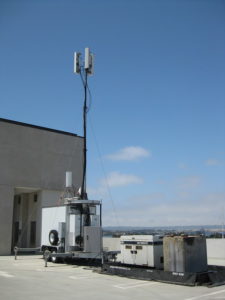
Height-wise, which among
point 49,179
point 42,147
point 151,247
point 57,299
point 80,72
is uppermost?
point 80,72

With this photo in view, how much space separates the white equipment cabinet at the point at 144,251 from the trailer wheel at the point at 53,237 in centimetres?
706

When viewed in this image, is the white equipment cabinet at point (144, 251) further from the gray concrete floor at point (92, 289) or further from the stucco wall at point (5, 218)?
the stucco wall at point (5, 218)

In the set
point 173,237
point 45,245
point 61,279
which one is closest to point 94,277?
point 61,279

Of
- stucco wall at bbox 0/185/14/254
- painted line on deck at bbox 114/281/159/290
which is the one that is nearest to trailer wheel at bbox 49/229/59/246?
stucco wall at bbox 0/185/14/254

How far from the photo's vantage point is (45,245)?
23.2 meters

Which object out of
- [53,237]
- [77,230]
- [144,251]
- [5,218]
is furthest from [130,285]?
[5,218]

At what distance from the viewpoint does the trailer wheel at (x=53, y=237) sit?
22.1 m

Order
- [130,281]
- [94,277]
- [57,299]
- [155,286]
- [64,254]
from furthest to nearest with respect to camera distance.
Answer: [64,254] → [94,277] → [130,281] → [155,286] → [57,299]

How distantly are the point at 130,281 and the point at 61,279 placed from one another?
2.56 metres

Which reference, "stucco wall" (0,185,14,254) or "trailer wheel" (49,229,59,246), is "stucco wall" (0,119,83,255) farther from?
"trailer wheel" (49,229,59,246)

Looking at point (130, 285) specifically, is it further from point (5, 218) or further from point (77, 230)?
point (5, 218)

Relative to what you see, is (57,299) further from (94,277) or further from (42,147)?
(42,147)

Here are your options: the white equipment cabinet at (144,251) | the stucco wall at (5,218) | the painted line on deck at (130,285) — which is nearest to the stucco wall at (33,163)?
the stucco wall at (5,218)

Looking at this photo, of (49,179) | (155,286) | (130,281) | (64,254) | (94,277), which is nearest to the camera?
(155,286)
